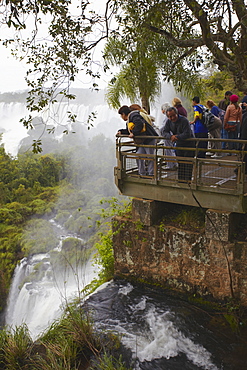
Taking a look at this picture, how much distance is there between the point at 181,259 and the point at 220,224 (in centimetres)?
126

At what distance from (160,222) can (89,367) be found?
324 centimetres

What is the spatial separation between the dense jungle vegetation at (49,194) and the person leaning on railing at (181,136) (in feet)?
43.3

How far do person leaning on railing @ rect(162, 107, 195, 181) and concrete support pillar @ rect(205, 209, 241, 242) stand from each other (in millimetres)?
910

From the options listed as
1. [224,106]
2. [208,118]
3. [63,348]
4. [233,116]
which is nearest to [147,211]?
[208,118]

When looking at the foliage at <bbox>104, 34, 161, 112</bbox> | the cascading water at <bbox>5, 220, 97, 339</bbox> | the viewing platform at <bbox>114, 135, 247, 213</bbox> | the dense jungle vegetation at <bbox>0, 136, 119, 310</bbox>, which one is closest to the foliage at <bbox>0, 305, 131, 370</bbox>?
the viewing platform at <bbox>114, 135, 247, 213</bbox>

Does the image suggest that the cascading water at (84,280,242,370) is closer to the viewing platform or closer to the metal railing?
the viewing platform

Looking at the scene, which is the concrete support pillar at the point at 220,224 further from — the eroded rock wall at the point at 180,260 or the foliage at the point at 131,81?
the foliage at the point at 131,81

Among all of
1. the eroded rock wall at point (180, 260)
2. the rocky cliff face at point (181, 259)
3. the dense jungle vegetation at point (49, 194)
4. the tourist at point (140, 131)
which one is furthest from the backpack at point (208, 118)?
the dense jungle vegetation at point (49, 194)

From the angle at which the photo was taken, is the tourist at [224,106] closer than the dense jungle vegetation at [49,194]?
Yes

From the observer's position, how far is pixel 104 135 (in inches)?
1348

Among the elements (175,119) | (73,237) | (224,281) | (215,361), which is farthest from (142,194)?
(73,237)

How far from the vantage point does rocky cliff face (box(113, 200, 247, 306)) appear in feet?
20.9

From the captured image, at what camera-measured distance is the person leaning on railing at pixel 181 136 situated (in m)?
6.43

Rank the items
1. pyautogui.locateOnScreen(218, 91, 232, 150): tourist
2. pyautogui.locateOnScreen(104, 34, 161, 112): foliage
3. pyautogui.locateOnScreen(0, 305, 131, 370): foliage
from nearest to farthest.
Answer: pyautogui.locateOnScreen(0, 305, 131, 370): foliage < pyautogui.locateOnScreen(218, 91, 232, 150): tourist < pyautogui.locateOnScreen(104, 34, 161, 112): foliage
